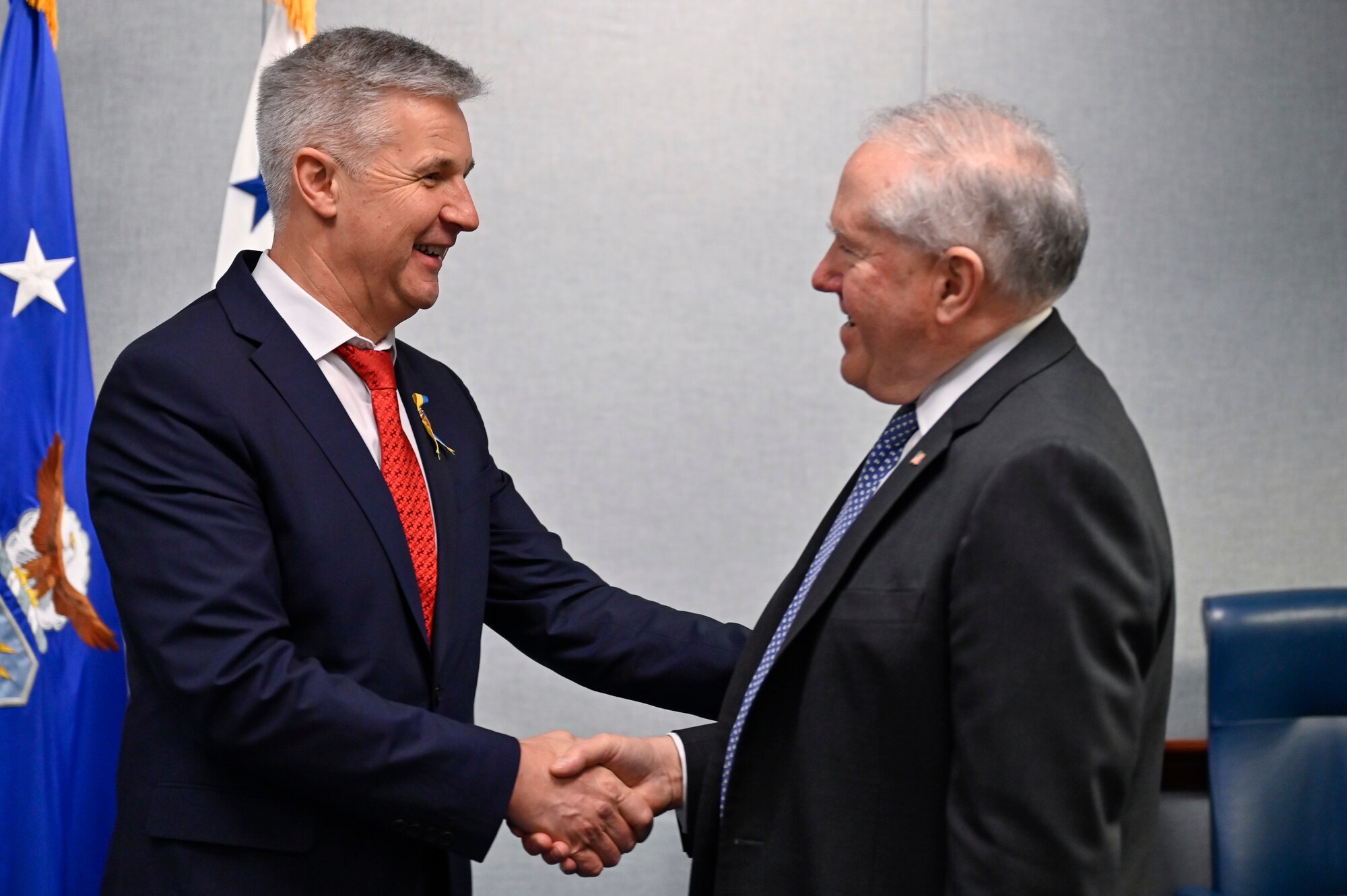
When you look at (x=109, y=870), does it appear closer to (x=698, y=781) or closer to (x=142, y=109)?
(x=698, y=781)

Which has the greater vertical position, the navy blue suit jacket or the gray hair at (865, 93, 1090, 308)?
the gray hair at (865, 93, 1090, 308)

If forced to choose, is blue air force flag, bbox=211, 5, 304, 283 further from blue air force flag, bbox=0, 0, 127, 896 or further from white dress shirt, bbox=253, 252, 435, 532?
white dress shirt, bbox=253, 252, 435, 532

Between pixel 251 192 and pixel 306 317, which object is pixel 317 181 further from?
pixel 251 192

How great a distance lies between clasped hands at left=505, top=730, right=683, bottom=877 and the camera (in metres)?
1.76

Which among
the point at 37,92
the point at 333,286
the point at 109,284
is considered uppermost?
the point at 37,92

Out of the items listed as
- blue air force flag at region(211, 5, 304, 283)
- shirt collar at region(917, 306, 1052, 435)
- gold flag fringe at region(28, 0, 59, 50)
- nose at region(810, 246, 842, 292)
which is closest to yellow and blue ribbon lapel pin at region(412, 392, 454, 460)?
nose at region(810, 246, 842, 292)

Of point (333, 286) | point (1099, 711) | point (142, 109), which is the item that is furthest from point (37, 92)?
point (1099, 711)

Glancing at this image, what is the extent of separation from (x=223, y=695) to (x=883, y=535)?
823mm

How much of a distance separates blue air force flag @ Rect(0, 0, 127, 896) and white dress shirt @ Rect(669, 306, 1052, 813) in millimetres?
1695

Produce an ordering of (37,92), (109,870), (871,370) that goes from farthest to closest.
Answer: (37,92)
(109,870)
(871,370)

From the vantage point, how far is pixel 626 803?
1891mm

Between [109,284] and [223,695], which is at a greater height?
[109,284]

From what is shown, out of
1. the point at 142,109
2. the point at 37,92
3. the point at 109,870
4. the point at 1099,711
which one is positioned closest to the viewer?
the point at 1099,711

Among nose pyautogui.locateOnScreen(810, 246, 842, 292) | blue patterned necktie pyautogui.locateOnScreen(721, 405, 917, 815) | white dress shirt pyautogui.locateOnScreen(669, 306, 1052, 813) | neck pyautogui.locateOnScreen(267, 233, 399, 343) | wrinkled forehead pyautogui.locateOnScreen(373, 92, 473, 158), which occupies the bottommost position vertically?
blue patterned necktie pyautogui.locateOnScreen(721, 405, 917, 815)
